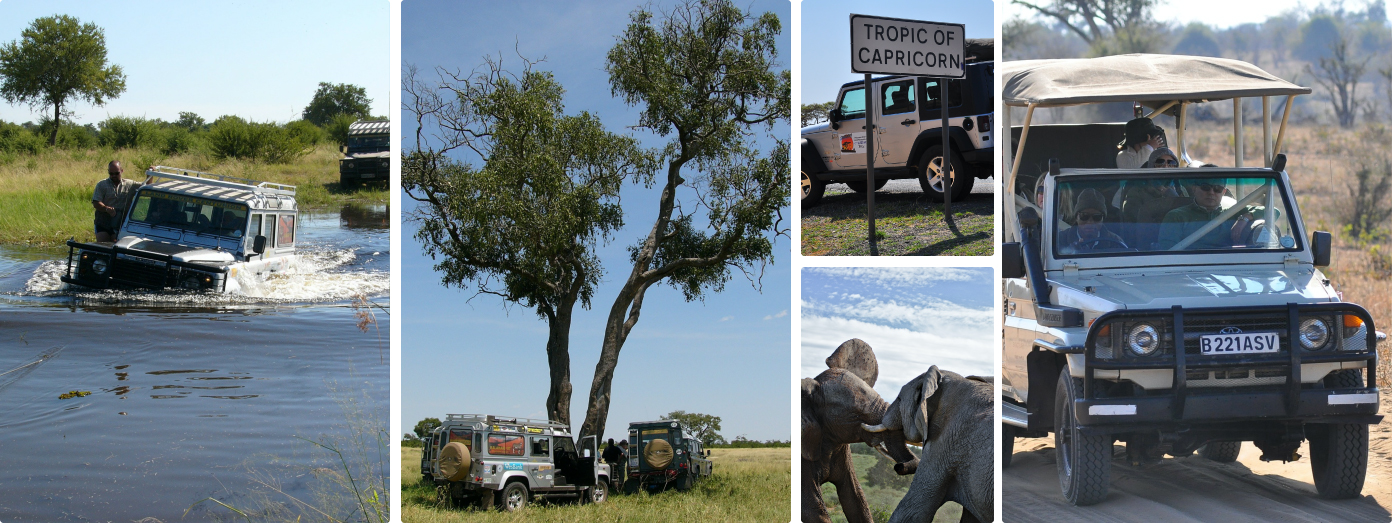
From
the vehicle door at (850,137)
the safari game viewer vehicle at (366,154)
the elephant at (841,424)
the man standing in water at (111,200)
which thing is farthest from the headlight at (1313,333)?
the man standing in water at (111,200)

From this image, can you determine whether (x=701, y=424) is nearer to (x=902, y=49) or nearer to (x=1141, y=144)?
(x=902, y=49)

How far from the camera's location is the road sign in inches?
180

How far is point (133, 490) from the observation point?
5508 mm

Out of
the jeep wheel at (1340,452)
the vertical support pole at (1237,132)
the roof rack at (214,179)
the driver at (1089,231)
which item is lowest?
the jeep wheel at (1340,452)

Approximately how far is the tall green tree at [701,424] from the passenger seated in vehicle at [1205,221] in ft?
8.96

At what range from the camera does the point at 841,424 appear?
5.02 meters

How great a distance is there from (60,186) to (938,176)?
613cm

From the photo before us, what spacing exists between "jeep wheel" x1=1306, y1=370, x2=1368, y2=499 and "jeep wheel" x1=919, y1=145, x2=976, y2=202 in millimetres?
Answer: 2249

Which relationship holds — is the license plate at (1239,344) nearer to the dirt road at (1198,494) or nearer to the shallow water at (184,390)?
the dirt road at (1198,494)

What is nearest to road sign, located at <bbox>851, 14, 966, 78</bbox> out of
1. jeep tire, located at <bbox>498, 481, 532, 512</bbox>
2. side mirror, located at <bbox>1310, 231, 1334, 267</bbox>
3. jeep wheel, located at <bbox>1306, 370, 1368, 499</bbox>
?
side mirror, located at <bbox>1310, 231, 1334, 267</bbox>

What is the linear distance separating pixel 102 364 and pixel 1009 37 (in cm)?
1439

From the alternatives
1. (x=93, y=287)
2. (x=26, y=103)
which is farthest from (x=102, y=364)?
(x=26, y=103)

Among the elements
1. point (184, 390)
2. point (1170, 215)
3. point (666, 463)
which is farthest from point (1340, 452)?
point (184, 390)

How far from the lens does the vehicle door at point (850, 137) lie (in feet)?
19.8
